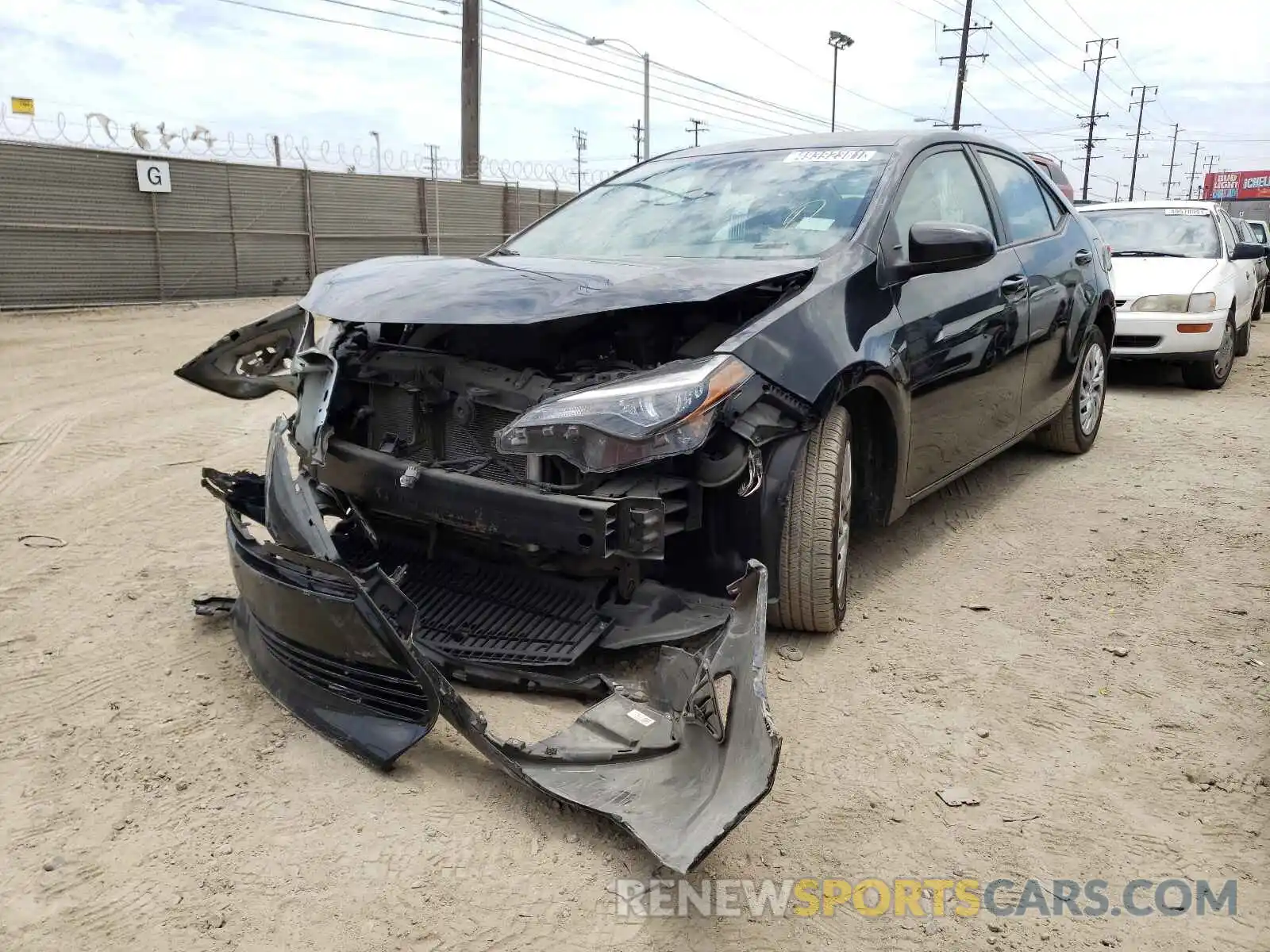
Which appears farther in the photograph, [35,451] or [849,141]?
[35,451]

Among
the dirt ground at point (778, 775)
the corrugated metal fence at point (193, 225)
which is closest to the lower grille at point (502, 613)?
the dirt ground at point (778, 775)

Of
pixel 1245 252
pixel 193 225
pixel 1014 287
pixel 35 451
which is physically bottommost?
pixel 35 451

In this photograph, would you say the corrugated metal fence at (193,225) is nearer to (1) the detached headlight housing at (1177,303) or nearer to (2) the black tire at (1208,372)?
(1) the detached headlight housing at (1177,303)

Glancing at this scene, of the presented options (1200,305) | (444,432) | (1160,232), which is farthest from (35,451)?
(1160,232)

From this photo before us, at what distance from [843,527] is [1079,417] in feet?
9.90

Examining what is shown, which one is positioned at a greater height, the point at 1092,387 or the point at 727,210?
the point at 727,210

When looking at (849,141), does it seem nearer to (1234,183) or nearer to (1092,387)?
(1092,387)

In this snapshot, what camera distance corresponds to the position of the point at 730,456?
8.67 feet

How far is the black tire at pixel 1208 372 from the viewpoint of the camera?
784 centimetres

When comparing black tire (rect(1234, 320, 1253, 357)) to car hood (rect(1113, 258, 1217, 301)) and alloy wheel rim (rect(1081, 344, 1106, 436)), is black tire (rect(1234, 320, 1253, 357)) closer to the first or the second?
car hood (rect(1113, 258, 1217, 301))

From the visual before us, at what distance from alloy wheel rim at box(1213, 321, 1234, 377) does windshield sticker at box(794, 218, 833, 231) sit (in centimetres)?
602

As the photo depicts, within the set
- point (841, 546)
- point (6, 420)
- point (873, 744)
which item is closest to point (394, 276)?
point (841, 546)

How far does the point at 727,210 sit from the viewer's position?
3625 millimetres

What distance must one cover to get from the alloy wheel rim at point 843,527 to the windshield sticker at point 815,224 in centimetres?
81
